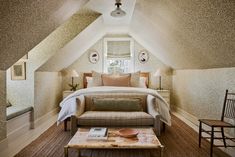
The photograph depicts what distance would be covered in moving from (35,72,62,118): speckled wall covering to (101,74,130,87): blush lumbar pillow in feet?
4.39

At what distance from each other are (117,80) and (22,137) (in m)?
2.36

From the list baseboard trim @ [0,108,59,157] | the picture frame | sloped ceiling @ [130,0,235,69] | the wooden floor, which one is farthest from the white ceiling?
baseboard trim @ [0,108,59,157]

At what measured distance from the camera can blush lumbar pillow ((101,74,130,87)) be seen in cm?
469

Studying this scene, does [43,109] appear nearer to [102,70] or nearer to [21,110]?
[21,110]

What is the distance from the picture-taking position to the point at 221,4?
1.85 m

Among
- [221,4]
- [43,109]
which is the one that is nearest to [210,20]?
[221,4]

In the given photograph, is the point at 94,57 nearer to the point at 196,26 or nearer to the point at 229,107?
the point at 196,26

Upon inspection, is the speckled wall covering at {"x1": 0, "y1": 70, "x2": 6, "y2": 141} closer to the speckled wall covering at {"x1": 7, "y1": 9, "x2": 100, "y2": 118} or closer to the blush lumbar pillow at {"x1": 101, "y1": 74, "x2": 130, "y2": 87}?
the speckled wall covering at {"x1": 7, "y1": 9, "x2": 100, "y2": 118}

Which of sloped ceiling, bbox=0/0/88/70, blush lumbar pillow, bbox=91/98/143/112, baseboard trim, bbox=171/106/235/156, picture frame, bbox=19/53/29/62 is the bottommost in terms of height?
baseboard trim, bbox=171/106/235/156

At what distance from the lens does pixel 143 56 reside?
593cm

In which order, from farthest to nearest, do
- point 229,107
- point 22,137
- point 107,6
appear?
point 107,6
point 22,137
point 229,107

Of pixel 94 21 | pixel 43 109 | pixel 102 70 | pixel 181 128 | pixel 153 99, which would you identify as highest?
pixel 94 21

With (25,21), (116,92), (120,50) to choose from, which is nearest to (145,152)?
(116,92)

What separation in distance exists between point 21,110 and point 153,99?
2.28 m
